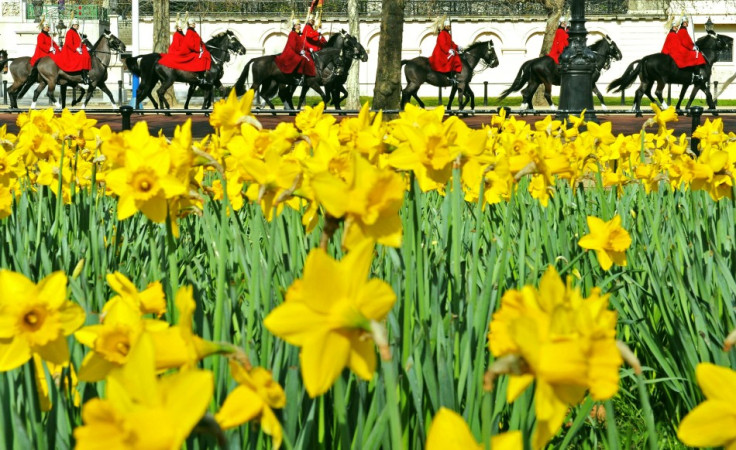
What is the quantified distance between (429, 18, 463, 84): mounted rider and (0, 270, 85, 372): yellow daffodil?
18.7m

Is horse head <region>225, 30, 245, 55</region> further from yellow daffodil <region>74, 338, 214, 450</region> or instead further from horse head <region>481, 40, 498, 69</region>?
yellow daffodil <region>74, 338, 214, 450</region>

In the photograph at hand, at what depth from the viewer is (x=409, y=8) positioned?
136ft

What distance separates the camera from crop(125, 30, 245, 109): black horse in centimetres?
1864

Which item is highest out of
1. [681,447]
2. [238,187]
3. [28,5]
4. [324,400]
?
[28,5]

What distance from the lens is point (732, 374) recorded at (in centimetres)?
81

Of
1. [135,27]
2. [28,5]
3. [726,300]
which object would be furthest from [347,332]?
[28,5]

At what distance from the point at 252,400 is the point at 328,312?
122mm

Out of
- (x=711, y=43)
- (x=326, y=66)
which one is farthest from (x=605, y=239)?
(x=711, y=43)

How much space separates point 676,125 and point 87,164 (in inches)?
524

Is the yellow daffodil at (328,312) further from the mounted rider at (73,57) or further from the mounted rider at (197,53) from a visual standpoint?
the mounted rider at (73,57)

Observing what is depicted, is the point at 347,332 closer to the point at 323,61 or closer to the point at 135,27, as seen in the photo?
the point at 323,61

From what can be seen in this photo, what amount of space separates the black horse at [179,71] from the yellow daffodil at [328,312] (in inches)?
698

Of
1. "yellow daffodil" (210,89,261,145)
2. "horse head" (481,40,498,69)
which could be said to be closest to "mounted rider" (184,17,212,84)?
"horse head" (481,40,498,69)

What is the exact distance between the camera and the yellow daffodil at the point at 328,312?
0.83m
